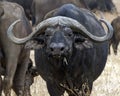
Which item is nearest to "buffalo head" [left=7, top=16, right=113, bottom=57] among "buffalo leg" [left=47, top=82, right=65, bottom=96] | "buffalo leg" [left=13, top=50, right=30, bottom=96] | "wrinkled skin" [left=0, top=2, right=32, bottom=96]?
"buffalo leg" [left=47, top=82, right=65, bottom=96]

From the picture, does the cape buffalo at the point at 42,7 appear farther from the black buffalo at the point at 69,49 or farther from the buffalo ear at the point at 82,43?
the buffalo ear at the point at 82,43

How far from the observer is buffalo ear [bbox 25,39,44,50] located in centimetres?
812

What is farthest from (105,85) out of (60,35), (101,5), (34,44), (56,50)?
(101,5)

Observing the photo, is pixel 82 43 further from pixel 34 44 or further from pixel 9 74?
pixel 9 74

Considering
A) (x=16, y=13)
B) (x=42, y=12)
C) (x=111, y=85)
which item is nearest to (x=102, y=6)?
(x=42, y=12)

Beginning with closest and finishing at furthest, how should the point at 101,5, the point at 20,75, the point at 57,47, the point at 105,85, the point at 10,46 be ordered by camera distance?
the point at 57,47, the point at 10,46, the point at 20,75, the point at 105,85, the point at 101,5

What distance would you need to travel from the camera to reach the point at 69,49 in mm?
7824

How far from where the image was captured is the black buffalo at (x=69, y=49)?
7.87 meters

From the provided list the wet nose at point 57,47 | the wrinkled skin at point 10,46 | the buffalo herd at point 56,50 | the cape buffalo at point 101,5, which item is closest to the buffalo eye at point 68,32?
the buffalo herd at point 56,50

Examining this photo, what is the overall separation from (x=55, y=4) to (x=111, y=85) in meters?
4.16

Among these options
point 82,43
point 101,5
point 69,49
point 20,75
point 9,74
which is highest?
point 69,49

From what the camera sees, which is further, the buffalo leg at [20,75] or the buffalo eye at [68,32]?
the buffalo leg at [20,75]

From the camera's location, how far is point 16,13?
9.73 metres

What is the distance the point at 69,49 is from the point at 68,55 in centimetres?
14
